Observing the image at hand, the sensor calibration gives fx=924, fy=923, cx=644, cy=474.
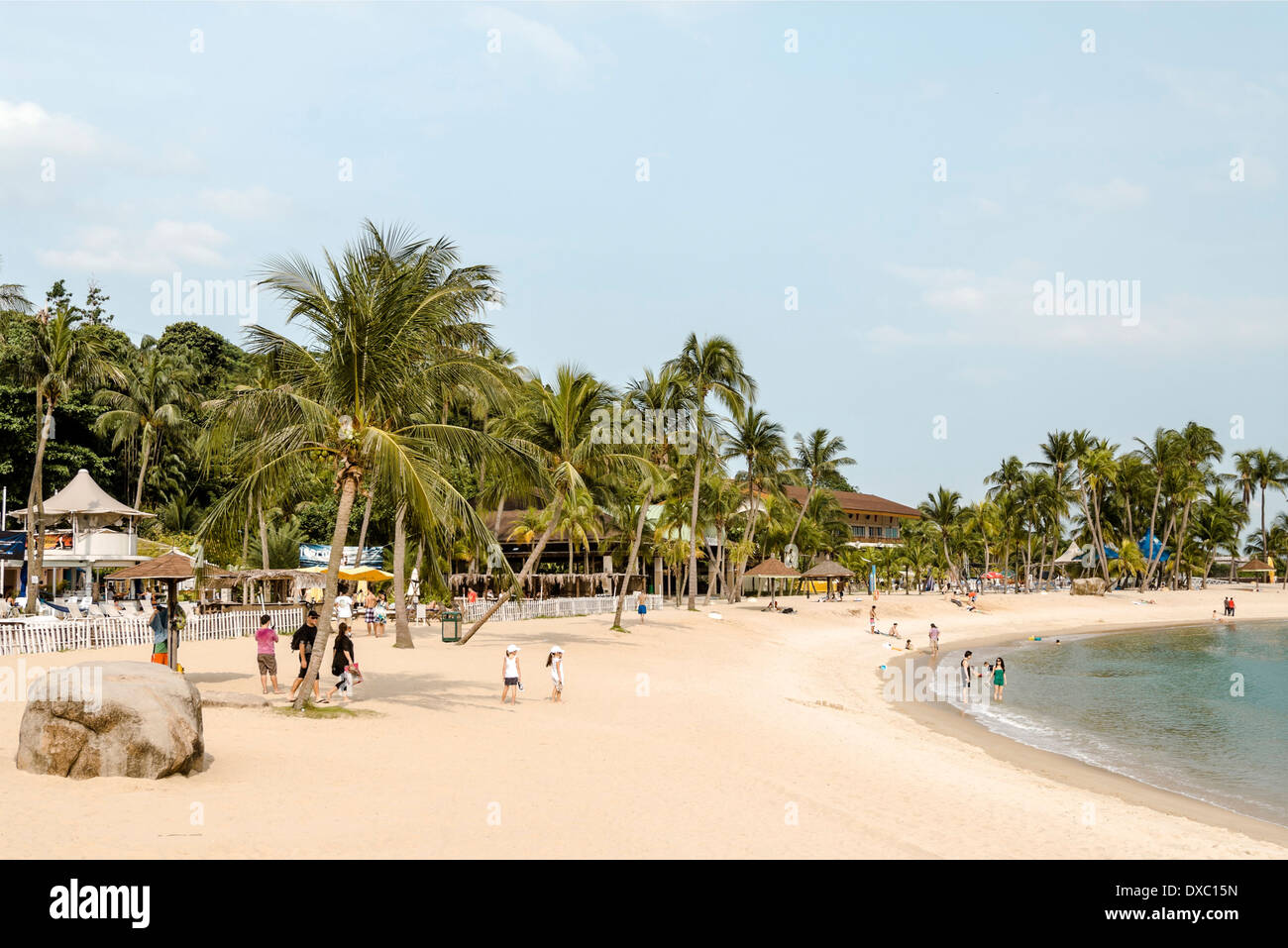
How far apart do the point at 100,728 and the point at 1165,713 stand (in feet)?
81.4

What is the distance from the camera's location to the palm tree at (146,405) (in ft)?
148

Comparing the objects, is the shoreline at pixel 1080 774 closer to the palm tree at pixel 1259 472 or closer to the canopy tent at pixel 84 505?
the canopy tent at pixel 84 505

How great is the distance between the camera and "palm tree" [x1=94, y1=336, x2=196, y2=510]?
45.1 meters

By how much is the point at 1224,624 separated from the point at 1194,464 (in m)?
27.8

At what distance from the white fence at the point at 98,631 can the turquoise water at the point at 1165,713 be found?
1970cm

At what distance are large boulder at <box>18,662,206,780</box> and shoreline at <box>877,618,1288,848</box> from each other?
12859 millimetres

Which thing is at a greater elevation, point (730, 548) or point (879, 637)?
point (730, 548)

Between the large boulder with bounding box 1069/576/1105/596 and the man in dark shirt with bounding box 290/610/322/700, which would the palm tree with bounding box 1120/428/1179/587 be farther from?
the man in dark shirt with bounding box 290/610/322/700

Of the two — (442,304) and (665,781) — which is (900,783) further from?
(442,304)

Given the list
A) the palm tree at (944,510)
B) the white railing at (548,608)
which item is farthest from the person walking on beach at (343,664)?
the palm tree at (944,510)

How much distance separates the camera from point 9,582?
1673 inches
